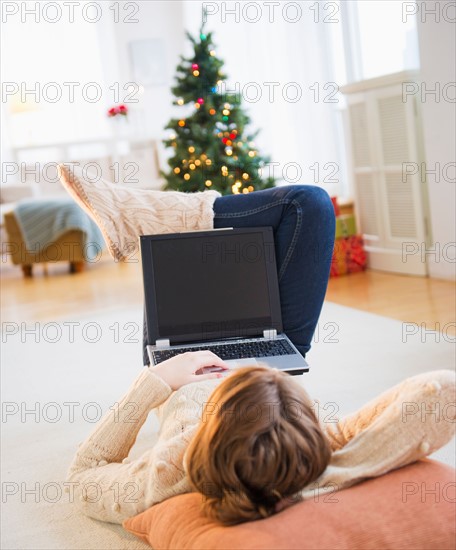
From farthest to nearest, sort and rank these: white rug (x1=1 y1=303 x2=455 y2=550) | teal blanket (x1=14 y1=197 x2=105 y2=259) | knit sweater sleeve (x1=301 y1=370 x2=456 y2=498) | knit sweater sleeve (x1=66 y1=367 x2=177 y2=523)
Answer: teal blanket (x1=14 y1=197 x2=105 y2=259), white rug (x1=1 y1=303 x2=455 y2=550), knit sweater sleeve (x1=66 y1=367 x2=177 y2=523), knit sweater sleeve (x1=301 y1=370 x2=456 y2=498)

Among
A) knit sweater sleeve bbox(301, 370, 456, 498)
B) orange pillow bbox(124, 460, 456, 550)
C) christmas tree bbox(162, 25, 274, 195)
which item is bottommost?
orange pillow bbox(124, 460, 456, 550)

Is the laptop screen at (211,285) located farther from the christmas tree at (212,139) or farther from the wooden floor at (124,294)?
the christmas tree at (212,139)

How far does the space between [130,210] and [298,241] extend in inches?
19.2

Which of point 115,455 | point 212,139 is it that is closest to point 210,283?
point 115,455

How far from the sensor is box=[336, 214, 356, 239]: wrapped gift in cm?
544

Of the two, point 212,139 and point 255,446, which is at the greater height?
point 212,139

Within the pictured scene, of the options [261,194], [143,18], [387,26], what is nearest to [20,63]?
[143,18]

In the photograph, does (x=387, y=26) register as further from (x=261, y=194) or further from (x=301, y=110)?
(x=261, y=194)

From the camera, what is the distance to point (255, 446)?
53.8 inches

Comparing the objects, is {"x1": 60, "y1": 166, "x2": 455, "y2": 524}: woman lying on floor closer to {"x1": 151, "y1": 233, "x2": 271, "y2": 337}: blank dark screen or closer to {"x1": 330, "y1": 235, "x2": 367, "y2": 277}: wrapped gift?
{"x1": 151, "y1": 233, "x2": 271, "y2": 337}: blank dark screen

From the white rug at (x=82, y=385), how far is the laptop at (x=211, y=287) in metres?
0.35

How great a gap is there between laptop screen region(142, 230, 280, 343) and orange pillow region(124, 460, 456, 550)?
844 millimetres

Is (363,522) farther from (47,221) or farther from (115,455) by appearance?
(47,221)

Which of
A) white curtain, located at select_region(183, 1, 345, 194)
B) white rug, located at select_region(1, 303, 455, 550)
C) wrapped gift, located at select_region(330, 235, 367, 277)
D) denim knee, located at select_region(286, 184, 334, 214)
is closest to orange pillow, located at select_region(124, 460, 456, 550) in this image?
white rug, located at select_region(1, 303, 455, 550)
